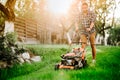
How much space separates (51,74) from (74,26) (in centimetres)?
52

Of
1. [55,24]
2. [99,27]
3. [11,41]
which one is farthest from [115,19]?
[11,41]

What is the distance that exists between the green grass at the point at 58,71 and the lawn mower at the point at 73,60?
5 cm

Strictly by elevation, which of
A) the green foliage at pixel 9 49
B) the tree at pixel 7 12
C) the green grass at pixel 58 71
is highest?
the tree at pixel 7 12

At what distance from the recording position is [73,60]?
661 cm

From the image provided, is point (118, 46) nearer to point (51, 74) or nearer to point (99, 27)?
point (99, 27)

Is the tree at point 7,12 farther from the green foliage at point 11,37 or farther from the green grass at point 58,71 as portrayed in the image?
the green grass at point 58,71

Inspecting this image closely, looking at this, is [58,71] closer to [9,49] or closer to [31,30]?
[31,30]

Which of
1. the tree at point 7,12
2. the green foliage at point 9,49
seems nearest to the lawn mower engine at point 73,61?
the green foliage at point 9,49

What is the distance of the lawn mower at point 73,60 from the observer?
260 inches

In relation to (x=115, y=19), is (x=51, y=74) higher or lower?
lower

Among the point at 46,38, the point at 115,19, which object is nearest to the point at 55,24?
the point at 46,38

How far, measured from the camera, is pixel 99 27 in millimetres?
6746

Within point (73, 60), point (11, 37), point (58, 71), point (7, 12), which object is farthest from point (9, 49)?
point (73, 60)

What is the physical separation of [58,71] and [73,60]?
0.18 m
